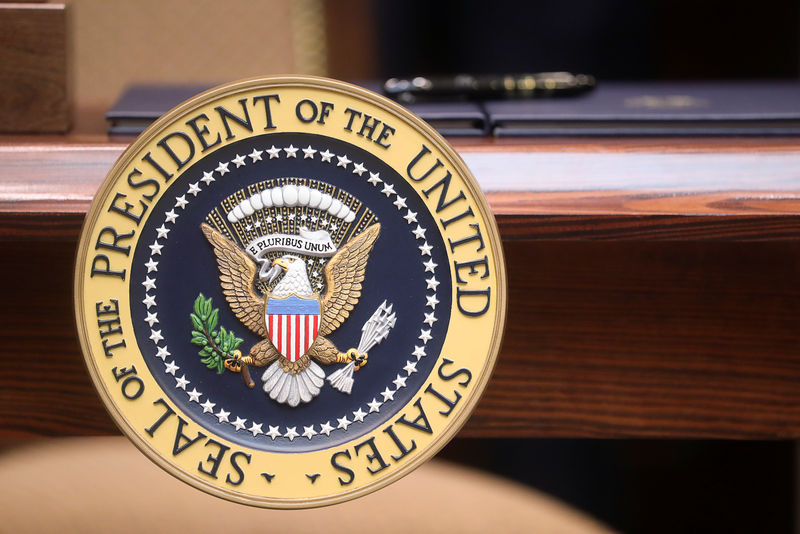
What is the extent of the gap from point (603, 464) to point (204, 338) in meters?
1.21

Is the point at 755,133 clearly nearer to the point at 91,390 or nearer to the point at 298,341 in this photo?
the point at 298,341

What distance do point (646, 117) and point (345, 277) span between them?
0.31 m

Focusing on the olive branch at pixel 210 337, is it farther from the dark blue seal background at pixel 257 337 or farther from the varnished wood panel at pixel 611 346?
the varnished wood panel at pixel 611 346

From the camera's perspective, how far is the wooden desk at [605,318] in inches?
23.6

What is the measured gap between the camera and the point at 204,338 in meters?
0.55

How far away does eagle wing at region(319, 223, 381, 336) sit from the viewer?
0.54 metres

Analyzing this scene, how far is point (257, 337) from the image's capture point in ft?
1.81

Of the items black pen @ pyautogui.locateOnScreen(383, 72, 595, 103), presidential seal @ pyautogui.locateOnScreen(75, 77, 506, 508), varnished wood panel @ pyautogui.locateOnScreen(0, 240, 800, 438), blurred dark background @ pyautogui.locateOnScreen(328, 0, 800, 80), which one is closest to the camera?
presidential seal @ pyautogui.locateOnScreen(75, 77, 506, 508)

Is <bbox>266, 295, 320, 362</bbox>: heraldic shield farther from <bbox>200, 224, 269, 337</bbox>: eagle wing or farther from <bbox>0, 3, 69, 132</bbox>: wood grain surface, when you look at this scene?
<bbox>0, 3, 69, 132</bbox>: wood grain surface

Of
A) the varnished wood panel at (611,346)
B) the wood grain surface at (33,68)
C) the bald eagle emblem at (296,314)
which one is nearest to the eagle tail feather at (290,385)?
the bald eagle emblem at (296,314)

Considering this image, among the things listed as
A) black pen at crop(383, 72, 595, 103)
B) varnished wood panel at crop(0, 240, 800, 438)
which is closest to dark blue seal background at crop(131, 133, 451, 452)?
varnished wood panel at crop(0, 240, 800, 438)

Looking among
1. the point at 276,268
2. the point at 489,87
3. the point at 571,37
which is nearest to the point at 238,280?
the point at 276,268

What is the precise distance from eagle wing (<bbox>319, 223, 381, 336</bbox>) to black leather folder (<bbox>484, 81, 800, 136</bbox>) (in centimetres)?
19

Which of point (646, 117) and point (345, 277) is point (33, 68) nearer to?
point (345, 277)
